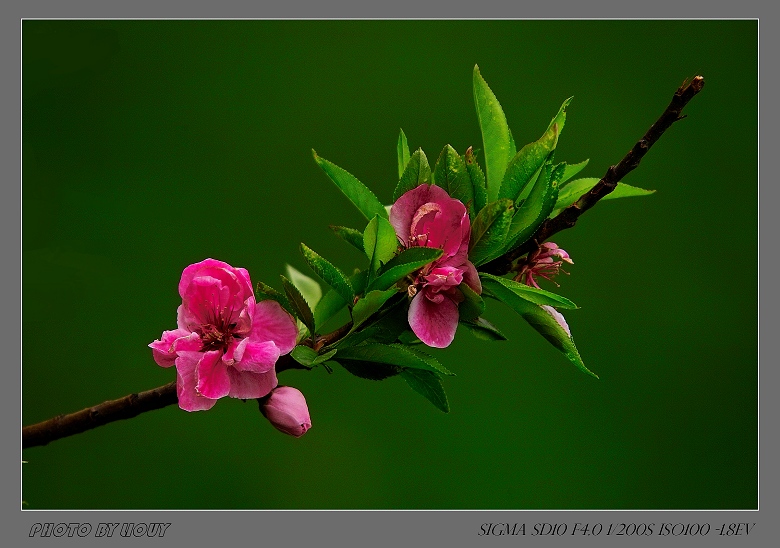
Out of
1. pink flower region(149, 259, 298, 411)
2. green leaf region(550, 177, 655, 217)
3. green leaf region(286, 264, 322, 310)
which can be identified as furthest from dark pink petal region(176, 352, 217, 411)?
green leaf region(550, 177, 655, 217)

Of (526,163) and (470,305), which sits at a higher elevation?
(526,163)

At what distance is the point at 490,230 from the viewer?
576mm

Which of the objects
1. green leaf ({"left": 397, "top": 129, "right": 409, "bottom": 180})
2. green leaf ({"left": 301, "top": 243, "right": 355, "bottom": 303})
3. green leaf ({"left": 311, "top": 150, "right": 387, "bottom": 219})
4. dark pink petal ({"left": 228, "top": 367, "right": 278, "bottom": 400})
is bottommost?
dark pink petal ({"left": 228, "top": 367, "right": 278, "bottom": 400})

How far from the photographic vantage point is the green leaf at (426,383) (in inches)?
24.1

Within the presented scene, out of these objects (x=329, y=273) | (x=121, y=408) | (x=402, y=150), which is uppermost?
(x=402, y=150)

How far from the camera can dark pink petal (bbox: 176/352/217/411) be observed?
0.56 metres

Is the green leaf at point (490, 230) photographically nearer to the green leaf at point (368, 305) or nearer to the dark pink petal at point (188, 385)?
the green leaf at point (368, 305)

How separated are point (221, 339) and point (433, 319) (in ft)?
0.52

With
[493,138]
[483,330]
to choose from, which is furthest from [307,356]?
[493,138]

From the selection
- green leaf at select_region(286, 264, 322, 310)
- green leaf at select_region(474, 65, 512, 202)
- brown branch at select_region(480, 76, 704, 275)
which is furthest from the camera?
green leaf at select_region(286, 264, 322, 310)

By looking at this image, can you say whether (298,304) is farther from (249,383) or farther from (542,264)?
(542,264)

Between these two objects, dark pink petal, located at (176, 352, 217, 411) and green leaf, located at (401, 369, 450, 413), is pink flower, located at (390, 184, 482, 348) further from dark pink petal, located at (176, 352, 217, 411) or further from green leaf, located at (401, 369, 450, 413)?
dark pink petal, located at (176, 352, 217, 411)

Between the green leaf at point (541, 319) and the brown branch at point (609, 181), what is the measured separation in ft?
0.08
